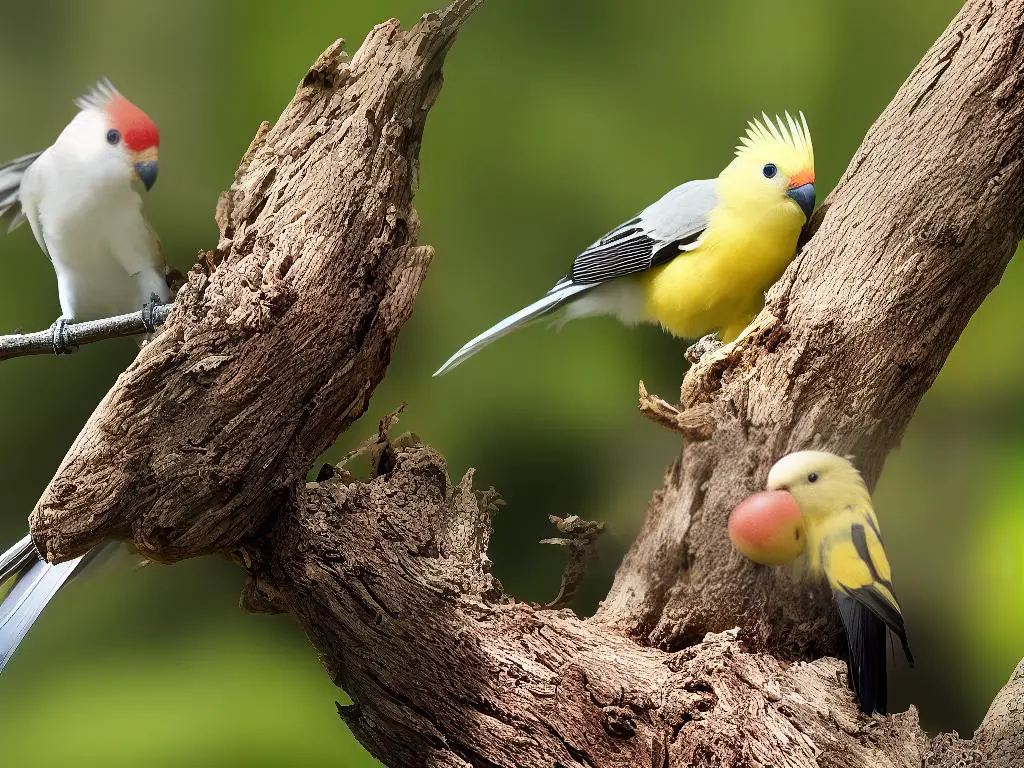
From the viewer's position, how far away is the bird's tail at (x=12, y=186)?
154 centimetres

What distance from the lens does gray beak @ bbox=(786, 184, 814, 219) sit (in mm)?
1452

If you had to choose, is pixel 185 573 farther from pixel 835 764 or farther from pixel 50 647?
pixel 835 764

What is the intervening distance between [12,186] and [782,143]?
122 cm

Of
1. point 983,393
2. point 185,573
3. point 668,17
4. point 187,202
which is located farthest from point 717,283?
point 185,573

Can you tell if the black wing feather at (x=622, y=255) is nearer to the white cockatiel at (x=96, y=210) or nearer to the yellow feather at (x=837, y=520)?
the yellow feather at (x=837, y=520)

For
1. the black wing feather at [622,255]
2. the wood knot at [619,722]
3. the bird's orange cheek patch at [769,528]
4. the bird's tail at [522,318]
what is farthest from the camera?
the bird's tail at [522,318]

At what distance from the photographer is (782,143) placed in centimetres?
149

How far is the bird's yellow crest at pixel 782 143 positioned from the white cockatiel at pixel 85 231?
36.9 inches

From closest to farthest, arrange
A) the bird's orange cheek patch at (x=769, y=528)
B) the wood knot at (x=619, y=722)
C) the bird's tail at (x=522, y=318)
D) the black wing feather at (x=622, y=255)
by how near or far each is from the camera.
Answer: the bird's orange cheek patch at (x=769, y=528) < the wood knot at (x=619, y=722) < the black wing feather at (x=622, y=255) < the bird's tail at (x=522, y=318)

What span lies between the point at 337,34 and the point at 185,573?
3.89 ft

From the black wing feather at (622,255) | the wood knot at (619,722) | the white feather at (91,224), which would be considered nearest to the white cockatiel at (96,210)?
the white feather at (91,224)

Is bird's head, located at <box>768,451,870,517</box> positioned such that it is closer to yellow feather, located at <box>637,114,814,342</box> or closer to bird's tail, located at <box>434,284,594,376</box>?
yellow feather, located at <box>637,114,814,342</box>

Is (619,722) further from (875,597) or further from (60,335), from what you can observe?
(60,335)

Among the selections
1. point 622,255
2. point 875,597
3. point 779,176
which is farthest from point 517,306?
point 875,597
